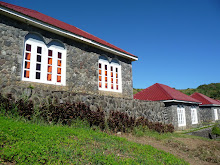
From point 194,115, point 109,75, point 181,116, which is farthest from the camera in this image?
point 194,115

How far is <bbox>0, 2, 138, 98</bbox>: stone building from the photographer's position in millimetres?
8219

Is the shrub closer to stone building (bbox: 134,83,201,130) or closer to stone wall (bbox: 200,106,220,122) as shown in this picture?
stone building (bbox: 134,83,201,130)

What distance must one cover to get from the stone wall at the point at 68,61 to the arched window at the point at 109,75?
360mm

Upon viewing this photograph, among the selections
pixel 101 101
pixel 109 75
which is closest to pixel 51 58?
pixel 101 101

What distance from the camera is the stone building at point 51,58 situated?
8.22m

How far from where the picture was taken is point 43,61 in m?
9.61

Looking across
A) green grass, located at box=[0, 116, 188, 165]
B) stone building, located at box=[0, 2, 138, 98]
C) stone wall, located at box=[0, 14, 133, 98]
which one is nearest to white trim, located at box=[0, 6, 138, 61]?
stone building, located at box=[0, 2, 138, 98]

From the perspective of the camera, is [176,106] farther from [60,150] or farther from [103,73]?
[60,150]

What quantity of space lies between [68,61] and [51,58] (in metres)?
1.04

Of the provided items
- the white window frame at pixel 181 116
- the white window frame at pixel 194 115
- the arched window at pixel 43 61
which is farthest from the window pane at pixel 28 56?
the white window frame at pixel 194 115

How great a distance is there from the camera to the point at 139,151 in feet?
18.7

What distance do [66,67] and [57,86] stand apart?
133cm

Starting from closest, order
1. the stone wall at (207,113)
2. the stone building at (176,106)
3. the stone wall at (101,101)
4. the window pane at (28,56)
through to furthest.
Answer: the stone wall at (101,101), the window pane at (28,56), the stone building at (176,106), the stone wall at (207,113)

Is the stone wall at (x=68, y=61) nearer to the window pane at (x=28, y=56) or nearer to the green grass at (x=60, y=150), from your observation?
the window pane at (x=28, y=56)
